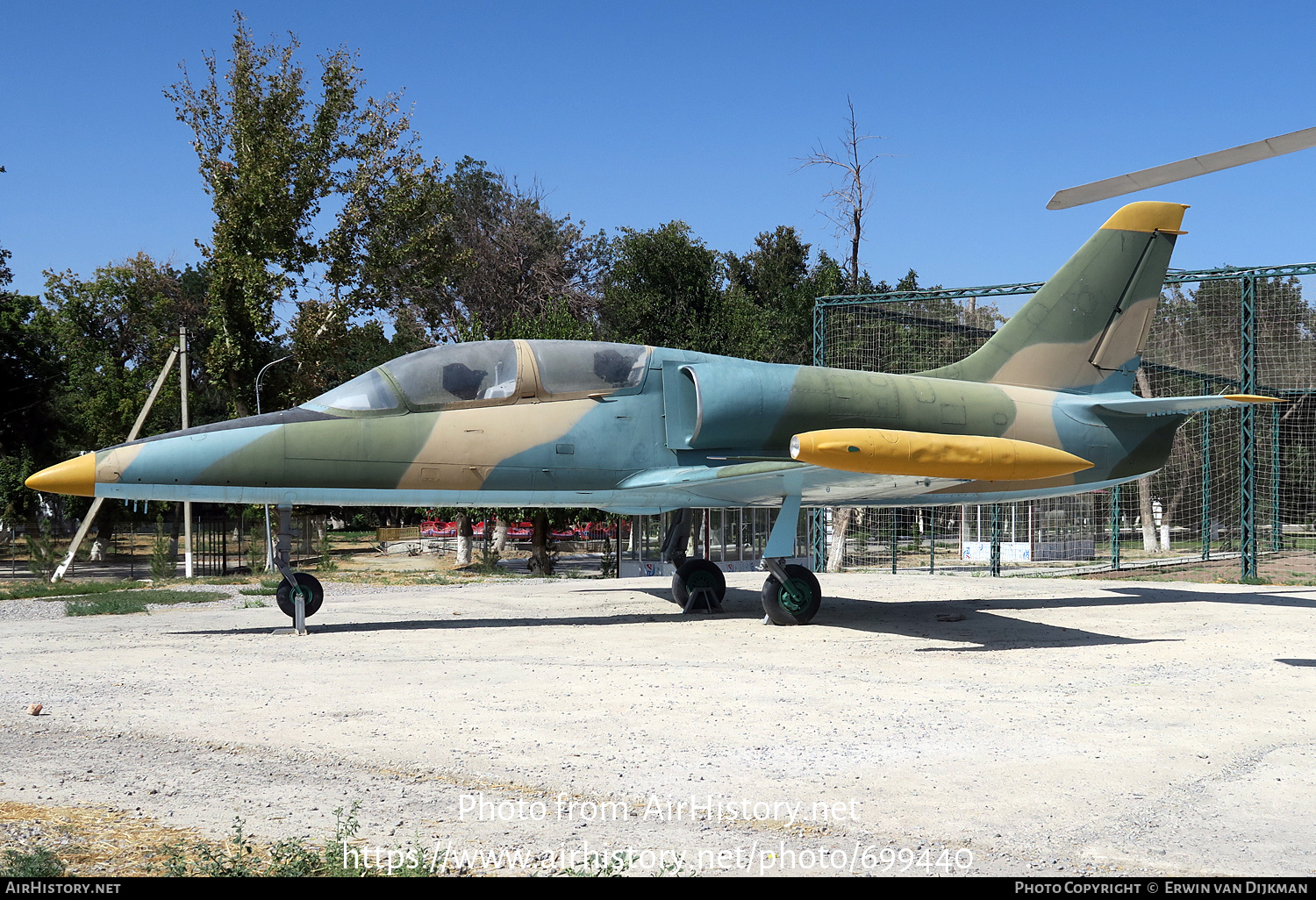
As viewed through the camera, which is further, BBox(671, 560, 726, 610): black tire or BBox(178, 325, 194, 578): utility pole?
BBox(178, 325, 194, 578): utility pole

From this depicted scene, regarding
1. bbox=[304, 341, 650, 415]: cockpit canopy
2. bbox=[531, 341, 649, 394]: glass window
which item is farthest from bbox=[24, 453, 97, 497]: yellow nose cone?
bbox=[531, 341, 649, 394]: glass window

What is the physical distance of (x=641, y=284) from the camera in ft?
135

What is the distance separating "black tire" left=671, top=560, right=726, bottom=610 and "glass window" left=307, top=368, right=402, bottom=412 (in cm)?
479

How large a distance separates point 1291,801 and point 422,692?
5329mm

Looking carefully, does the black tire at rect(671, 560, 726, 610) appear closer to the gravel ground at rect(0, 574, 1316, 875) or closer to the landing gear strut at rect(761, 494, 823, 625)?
the landing gear strut at rect(761, 494, 823, 625)

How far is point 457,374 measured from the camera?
11023mm

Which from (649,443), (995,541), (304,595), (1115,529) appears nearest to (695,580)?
(649,443)

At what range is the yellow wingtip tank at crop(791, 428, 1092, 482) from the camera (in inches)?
355

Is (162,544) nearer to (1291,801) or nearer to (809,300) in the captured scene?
(1291,801)

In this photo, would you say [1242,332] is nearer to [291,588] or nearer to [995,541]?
[995,541]

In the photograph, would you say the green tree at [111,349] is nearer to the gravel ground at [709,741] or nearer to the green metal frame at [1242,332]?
the green metal frame at [1242,332]

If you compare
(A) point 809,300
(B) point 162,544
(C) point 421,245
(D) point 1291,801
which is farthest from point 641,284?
(D) point 1291,801

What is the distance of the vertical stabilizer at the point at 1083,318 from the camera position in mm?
14430

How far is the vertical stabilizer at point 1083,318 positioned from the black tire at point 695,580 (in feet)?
14.3
